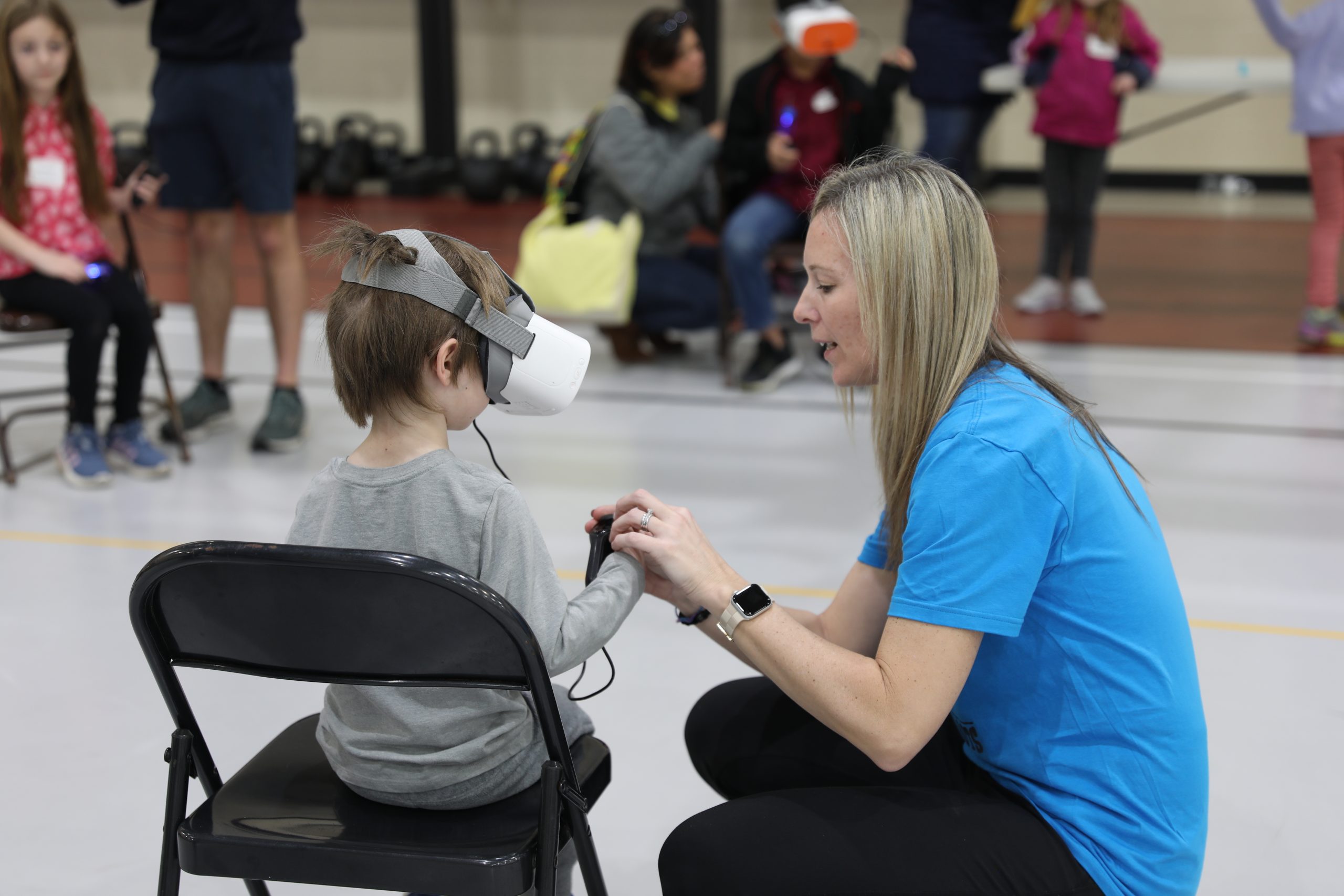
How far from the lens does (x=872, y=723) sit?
1276 millimetres

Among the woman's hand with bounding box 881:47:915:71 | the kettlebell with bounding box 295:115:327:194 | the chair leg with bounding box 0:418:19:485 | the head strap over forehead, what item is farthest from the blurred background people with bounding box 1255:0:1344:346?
the kettlebell with bounding box 295:115:327:194

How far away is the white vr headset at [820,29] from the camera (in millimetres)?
4383

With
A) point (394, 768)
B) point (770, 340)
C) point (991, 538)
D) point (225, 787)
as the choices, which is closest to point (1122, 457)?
point (991, 538)

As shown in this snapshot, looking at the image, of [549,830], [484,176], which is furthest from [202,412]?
[484,176]

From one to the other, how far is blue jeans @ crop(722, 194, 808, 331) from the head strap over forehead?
315cm

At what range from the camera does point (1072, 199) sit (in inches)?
214

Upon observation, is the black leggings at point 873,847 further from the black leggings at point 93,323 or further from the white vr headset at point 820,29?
the white vr headset at point 820,29

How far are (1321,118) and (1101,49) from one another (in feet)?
2.91

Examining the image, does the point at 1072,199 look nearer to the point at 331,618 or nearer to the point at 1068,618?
the point at 1068,618

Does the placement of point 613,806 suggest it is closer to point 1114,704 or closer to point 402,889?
point 402,889

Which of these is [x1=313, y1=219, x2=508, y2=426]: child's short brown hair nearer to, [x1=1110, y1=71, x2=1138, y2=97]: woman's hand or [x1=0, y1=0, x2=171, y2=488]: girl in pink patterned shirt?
[x1=0, y1=0, x2=171, y2=488]: girl in pink patterned shirt

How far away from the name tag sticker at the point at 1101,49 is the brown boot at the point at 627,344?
2122mm

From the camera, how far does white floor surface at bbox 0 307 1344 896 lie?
78.5 inches

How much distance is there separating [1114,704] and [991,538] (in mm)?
232
